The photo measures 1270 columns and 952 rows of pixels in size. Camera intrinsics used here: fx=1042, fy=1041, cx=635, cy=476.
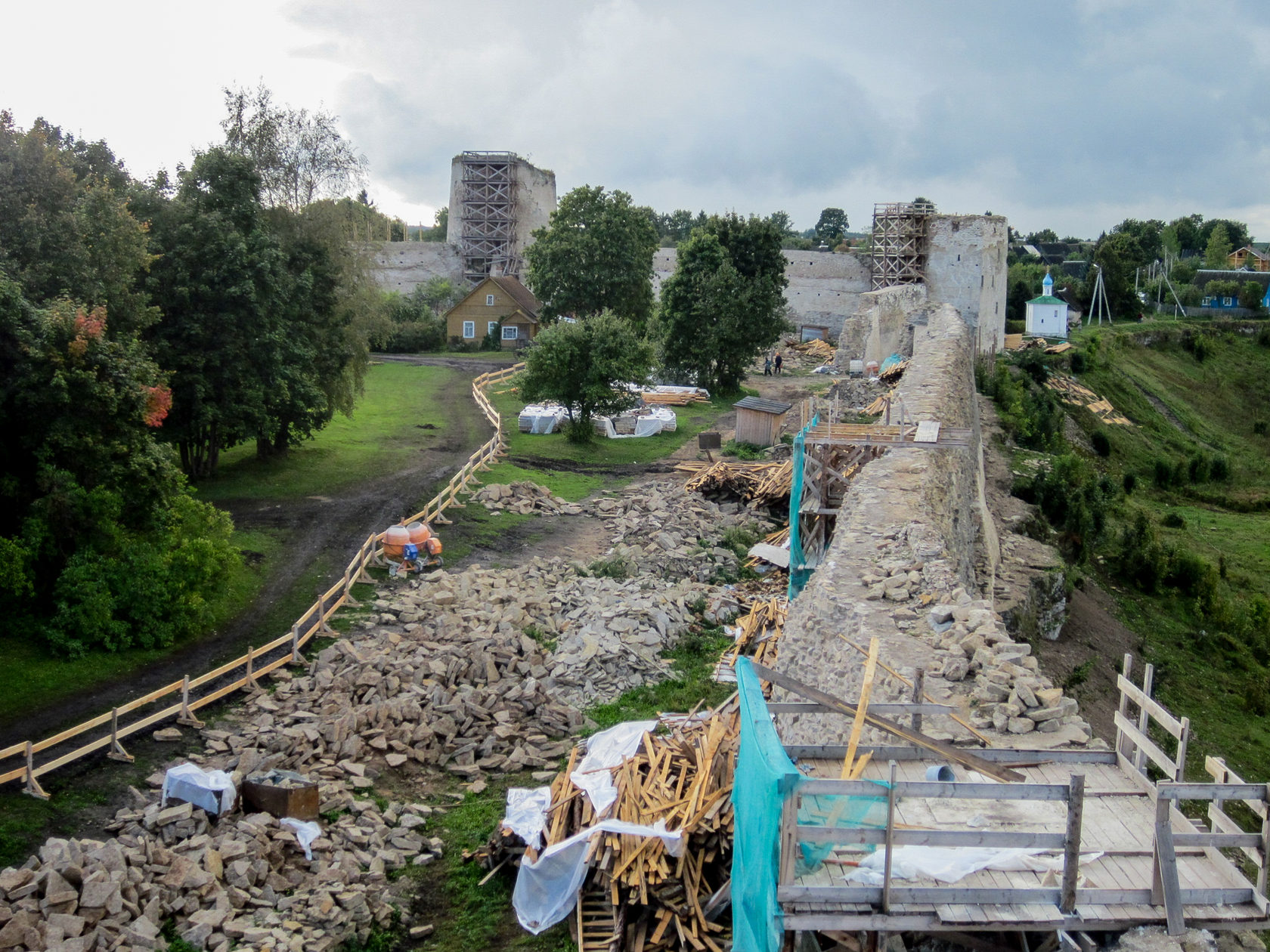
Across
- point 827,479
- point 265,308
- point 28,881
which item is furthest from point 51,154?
point 827,479

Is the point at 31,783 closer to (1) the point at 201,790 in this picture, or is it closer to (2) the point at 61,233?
(1) the point at 201,790

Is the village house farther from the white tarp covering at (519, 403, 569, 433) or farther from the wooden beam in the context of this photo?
the wooden beam

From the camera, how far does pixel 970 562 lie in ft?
55.9

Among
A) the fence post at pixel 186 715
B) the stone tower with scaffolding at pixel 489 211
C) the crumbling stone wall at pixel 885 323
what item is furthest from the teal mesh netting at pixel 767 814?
the stone tower with scaffolding at pixel 489 211

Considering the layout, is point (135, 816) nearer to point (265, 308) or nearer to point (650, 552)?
point (650, 552)

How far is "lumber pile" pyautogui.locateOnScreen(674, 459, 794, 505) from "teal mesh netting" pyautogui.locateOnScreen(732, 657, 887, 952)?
65.5ft

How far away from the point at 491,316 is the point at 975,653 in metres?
53.1

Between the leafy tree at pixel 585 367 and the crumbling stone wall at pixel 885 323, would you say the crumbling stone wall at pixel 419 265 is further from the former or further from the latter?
the leafy tree at pixel 585 367

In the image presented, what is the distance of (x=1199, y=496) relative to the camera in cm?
4072

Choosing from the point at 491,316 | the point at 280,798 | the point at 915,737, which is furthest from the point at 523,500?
the point at 491,316

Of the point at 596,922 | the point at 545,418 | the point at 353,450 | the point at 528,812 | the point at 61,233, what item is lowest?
the point at 596,922

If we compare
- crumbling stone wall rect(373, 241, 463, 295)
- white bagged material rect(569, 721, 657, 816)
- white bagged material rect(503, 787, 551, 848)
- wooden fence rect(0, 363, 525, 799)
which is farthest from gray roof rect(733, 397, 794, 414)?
crumbling stone wall rect(373, 241, 463, 295)

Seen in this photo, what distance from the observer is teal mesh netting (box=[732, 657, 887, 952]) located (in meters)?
5.74

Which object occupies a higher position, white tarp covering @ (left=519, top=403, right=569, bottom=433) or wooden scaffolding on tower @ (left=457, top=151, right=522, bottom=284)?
wooden scaffolding on tower @ (left=457, top=151, right=522, bottom=284)
